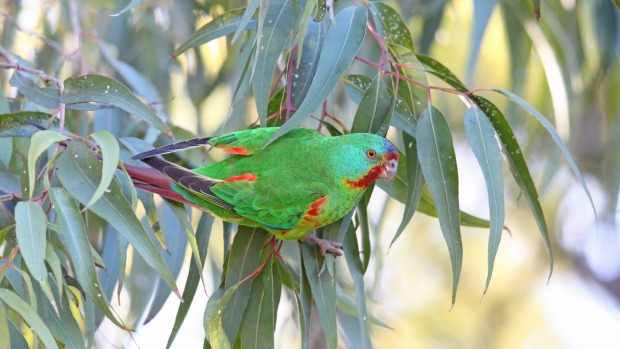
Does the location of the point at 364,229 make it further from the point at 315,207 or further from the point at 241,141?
the point at 241,141

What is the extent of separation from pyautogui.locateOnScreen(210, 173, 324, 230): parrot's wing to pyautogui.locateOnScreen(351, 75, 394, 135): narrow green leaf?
0.23m

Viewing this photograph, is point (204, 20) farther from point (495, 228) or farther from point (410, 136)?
point (495, 228)

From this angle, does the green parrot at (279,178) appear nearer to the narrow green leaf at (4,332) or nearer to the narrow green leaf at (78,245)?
the narrow green leaf at (78,245)

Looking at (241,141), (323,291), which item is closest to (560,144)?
(323,291)

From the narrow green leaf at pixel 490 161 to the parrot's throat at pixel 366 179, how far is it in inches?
9.8

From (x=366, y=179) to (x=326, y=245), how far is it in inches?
7.8

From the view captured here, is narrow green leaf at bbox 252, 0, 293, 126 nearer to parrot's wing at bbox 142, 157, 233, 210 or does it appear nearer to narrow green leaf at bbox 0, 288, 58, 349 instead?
parrot's wing at bbox 142, 157, 233, 210

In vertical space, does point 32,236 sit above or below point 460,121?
above

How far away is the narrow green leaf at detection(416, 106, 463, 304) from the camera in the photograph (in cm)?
190

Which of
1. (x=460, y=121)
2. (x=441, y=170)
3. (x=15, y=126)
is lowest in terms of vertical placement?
(x=460, y=121)

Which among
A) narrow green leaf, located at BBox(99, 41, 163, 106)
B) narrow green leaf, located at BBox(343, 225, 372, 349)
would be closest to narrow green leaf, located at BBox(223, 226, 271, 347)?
narrow green leaf, located at BBox(343, 225, 372, 349)

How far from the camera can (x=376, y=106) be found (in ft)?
6.62

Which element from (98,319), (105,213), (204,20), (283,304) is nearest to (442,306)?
(283,304)

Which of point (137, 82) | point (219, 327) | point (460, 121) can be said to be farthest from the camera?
point (460, 121)
